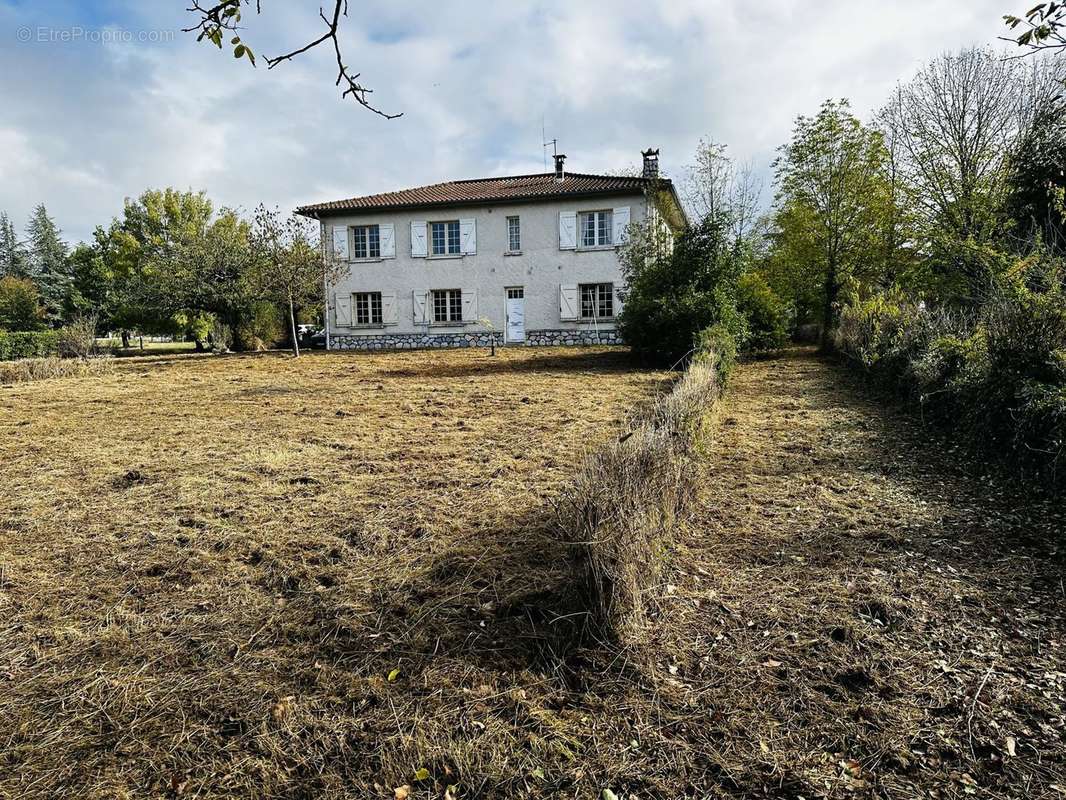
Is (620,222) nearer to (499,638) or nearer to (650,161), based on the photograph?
(650,161)

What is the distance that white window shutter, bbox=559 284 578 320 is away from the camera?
839 inches

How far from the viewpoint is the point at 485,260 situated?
72.5ft

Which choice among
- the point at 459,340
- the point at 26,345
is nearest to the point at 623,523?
the point at 459,340

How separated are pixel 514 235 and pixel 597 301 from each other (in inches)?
159

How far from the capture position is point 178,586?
324cm

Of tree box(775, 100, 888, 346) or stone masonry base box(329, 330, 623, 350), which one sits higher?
tree box(775, 100, 888, 346)

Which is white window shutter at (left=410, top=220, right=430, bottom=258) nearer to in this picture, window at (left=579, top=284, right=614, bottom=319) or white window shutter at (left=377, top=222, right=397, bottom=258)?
white window shutter at (left=377, top=222, right=397, bottom=258)

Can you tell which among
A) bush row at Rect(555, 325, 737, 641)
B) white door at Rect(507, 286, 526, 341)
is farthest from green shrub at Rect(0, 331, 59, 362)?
bush row at Rect(555, 325, 737, 641)

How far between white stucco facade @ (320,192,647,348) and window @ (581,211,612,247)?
0.17 metres

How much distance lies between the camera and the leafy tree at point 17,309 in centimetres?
2780

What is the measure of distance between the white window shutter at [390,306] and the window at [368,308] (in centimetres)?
34

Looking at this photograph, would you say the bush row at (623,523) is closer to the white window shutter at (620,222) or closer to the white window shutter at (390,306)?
the white window shutter at (620,222)

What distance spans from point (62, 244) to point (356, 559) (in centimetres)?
5907

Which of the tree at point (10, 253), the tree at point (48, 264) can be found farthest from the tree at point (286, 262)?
the tree at point (10, 253)
